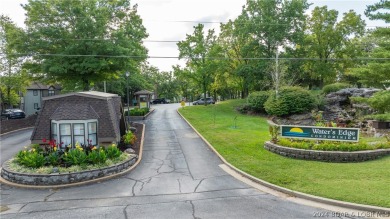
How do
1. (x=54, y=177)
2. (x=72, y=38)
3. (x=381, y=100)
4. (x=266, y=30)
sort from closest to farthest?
(x=54, y=177) → (x=381, y=100) → (x=72, y=38) → (x=266, y=30)

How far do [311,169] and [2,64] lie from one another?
37.6 metres

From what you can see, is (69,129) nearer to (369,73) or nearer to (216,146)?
(216,146)

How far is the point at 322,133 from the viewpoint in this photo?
1544 cm

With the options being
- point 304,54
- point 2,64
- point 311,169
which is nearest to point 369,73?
point 311,169

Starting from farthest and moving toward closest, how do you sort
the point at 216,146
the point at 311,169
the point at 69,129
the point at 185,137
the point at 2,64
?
the point at 2,64 → the point at 185,137 → the point at 216,146 → the point at 69,129 → the point at 311,169

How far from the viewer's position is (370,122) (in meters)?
24.8

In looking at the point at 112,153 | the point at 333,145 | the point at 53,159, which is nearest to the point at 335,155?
the point at 333,145

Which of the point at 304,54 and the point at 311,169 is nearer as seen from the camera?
the point at 311,169

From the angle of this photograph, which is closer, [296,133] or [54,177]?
[54,177]

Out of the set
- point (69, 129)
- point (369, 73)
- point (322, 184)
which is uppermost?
point (369, 73)

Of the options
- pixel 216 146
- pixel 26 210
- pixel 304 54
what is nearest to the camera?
pixel 26 210

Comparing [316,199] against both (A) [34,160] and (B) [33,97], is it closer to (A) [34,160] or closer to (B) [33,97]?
(A) [34,160]

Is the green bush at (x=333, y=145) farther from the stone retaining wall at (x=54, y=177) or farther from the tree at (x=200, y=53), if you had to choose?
the tree at (x=200, y=53)

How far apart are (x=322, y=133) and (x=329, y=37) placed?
95.7ft
